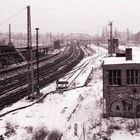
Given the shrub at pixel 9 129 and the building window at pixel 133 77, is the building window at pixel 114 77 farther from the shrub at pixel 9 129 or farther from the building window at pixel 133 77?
the shrub at pixel 9 129

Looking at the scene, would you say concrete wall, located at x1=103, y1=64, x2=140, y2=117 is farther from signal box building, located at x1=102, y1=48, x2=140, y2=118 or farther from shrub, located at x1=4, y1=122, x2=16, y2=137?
shrub, located at x1=4, y1=122, x2=16, y2=137

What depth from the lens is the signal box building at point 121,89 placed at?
64.3ft

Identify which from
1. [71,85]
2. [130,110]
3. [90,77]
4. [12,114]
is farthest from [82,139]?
[90,77]

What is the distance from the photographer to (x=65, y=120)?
1958 cm

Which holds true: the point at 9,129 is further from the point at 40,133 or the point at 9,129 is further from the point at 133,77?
the point at 133,77

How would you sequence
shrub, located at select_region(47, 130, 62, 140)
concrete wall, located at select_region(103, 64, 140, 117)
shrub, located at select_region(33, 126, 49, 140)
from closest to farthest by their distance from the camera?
shrub, located at select_region(47, 130, 62, 140), shrub, located at select_region(33, 126, 49, 140), concrete wall, located at select_region(103, 64, 140, 117)

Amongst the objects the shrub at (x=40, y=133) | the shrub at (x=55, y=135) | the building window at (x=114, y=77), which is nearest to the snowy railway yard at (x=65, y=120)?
the shrub at (x=40, y=133)

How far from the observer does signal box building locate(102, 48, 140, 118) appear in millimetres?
19594

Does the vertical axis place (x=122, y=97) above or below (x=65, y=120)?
above

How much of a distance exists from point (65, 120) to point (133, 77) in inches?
205

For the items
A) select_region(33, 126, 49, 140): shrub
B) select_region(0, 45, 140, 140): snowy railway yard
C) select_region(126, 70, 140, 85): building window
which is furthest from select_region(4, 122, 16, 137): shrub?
select_region(126, 70, 140, 85): building window

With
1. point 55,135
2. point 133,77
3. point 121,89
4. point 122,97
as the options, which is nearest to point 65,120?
point 55,135

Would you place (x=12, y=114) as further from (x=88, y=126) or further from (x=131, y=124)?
(x=131, y=124)

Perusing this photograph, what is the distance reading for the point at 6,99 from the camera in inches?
985
